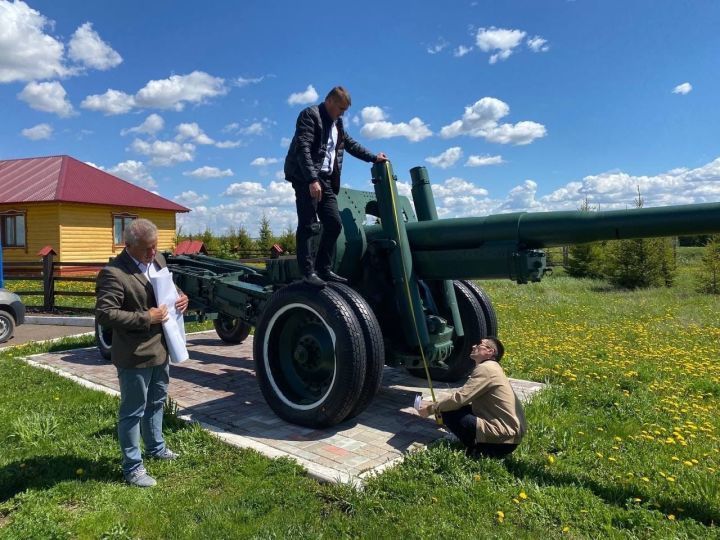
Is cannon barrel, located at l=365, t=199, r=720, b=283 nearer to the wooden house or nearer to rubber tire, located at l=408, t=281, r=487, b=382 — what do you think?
rubber tire, located at l=408, t=281, r=487, b=382

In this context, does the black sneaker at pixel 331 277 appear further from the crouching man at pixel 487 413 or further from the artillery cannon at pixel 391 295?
the crouching man at pixel 487 413

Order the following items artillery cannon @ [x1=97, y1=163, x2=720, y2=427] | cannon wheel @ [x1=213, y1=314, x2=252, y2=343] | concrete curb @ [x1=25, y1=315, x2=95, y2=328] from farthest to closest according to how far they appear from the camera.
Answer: concrete curb @ [x1=25, y1=315, x2=95, y2=328], cannon wheel @ [x1=213, y1=314, x2=252, y2=343], artillery cannon @ [x1=97, y1=163, x2=720, y2=427]

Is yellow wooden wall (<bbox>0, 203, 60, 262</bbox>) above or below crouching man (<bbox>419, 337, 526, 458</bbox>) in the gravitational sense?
above

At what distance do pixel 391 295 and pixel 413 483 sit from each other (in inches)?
86.6

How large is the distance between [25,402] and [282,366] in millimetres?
2656

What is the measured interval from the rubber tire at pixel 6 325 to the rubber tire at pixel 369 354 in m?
8.00

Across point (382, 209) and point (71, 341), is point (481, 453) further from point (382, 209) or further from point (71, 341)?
point (71, 341)

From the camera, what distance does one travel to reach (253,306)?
6383mm

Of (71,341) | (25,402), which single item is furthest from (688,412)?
(71,341)

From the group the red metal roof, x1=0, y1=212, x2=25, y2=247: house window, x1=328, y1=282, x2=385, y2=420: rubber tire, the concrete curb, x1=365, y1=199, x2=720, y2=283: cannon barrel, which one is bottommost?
the concrete curb

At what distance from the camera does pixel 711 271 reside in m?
19.6

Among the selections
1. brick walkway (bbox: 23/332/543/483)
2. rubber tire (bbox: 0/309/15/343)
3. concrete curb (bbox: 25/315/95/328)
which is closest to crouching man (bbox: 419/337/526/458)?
brick walkway (bbox: 23/332/543/483)

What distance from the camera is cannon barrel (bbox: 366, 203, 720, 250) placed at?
3576mm

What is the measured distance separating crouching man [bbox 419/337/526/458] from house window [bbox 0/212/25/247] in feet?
78.8
